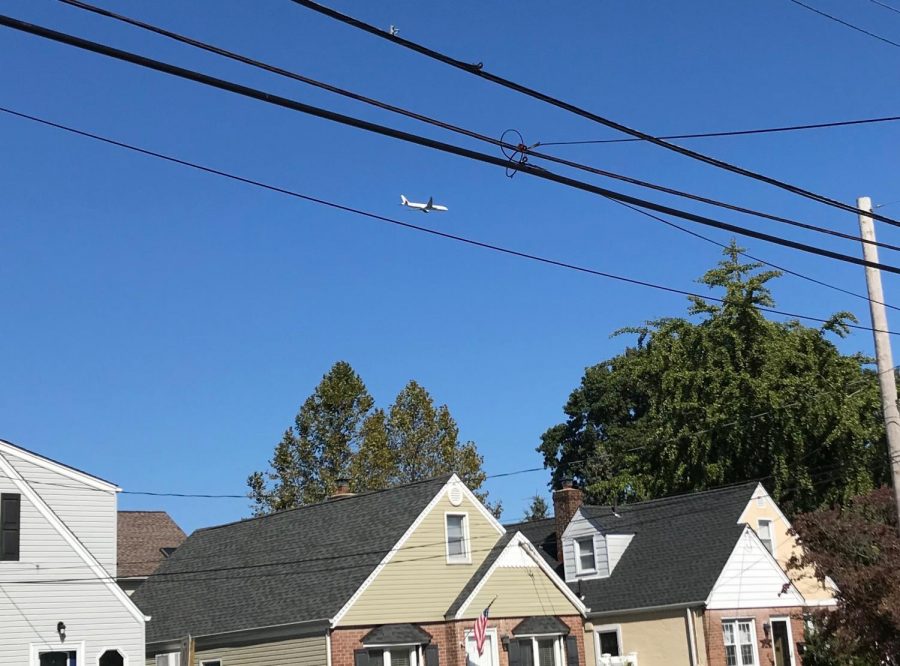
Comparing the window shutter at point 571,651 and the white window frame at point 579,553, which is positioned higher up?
the white window frame at point 579,553

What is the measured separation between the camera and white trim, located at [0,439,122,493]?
2722 cm

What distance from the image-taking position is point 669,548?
3459 centimetres

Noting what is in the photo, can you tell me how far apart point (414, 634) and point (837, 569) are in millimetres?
10776

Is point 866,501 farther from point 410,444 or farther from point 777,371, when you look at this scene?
point 410,444

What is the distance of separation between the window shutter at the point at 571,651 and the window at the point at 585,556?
4.07 m

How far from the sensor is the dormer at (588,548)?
35.5 m

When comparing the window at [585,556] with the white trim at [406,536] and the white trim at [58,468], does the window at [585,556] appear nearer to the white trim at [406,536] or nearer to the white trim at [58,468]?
the white trim at [406,536]

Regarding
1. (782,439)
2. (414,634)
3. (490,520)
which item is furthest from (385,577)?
(782,439)

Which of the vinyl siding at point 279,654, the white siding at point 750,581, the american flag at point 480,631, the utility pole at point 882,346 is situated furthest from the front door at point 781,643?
the utility pole at point 882,346

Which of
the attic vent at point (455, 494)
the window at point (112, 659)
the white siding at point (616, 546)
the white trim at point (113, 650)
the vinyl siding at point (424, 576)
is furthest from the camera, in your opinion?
the white siding at point (616, 546)

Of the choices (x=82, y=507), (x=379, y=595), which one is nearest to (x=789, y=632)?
(x=379, y=595)

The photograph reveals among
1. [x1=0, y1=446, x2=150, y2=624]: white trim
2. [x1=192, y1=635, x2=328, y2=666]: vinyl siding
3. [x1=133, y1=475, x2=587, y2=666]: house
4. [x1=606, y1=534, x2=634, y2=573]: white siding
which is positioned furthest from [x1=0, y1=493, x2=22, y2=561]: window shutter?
[x1=606, y1=534, x2=634, y2=573]: white siding

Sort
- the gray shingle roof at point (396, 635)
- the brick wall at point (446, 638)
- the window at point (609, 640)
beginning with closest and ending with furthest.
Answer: the brick wall at point (446, 638) → the gray shingle roof at point (396, 635) → the window at point (609, 640)

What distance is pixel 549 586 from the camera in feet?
105
